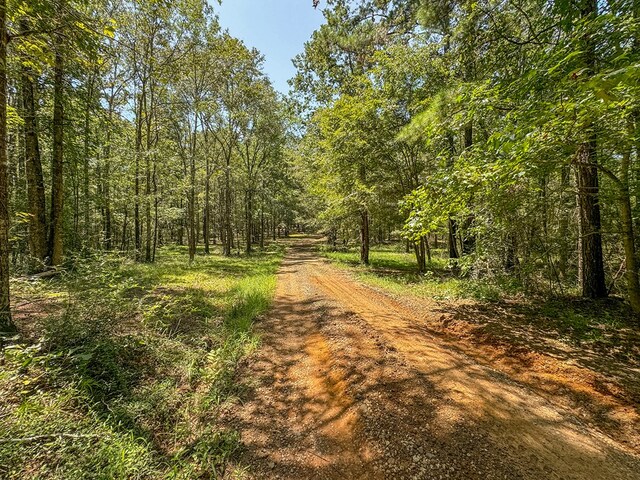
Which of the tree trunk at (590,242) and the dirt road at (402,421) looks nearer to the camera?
the dirt road at (402,421)

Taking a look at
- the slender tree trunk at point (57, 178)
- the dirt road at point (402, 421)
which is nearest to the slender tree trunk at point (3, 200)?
the dirt road at point (402, 421)

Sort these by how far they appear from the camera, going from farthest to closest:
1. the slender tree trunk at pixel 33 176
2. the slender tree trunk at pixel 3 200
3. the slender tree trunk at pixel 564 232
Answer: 1. the slender tree trunk at pixel 33 176
2. the slender tree trunk at pixel 564 232
3. the slender tree trunk at pixel 3 200

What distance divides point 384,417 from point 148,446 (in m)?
2.43

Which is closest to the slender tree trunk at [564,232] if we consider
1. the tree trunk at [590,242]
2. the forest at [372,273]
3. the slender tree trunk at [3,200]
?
the forest at [372,273]

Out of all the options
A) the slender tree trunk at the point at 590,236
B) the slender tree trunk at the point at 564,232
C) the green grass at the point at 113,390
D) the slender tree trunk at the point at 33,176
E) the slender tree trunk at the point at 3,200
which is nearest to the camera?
the green grass at the point at 113,390

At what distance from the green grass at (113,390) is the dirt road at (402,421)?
0.45 meters

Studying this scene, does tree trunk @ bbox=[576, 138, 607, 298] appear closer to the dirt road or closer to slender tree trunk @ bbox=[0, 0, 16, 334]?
the dirt road

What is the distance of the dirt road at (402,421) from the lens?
2.32 metres

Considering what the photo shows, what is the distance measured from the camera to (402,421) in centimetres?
Answer: 282

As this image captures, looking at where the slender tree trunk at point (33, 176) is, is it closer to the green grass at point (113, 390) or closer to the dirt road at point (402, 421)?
the green grass at point (113, 390)

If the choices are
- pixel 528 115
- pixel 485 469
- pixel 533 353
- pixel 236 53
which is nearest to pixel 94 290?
pixel 485 469

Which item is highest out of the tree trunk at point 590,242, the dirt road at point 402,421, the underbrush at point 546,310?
the tree trunk at point 590,242

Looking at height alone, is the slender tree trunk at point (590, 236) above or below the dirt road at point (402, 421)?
above

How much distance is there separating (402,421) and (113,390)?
3.50m
